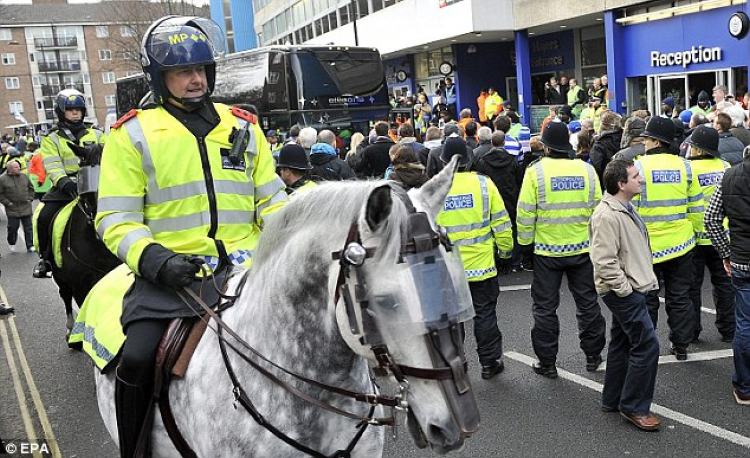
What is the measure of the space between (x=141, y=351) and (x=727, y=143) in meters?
8.19

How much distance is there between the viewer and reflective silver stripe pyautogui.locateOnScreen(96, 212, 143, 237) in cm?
324

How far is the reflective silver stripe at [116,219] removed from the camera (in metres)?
3.24

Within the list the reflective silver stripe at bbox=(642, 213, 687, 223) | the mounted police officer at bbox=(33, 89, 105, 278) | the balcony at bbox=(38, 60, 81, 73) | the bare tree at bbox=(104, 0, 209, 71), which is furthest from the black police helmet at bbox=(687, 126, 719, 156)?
the balcony at bbox=(38, 60, 81, 73)

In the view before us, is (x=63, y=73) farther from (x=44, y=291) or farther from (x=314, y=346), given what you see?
(x=314, y=346)

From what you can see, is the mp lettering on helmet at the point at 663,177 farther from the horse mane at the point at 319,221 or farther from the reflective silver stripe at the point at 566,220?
the horse mane at the point at 319,221

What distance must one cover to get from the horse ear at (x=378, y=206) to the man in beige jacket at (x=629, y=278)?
3.43m

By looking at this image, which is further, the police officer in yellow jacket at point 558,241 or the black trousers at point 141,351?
the police officer in yellow jacket at point 558,241

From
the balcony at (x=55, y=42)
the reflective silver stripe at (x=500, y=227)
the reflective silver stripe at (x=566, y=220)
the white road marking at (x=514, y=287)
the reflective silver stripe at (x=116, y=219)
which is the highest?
the balcony at (x=55, y=42)

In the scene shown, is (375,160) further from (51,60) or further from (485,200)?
(51,60)

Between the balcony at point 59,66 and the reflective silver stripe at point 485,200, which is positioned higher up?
the balcony at point 59,66

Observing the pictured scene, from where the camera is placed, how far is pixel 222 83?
2034cm

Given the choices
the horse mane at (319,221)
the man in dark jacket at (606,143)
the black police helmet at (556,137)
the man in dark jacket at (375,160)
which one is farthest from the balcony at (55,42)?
the horse mane at (319,221)

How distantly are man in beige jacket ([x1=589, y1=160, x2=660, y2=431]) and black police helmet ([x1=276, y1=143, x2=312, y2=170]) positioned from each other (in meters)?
3.12

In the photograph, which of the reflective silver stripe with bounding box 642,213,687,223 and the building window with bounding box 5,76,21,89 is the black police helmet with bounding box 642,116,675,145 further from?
the building window with bounding box 5,76,21,89
